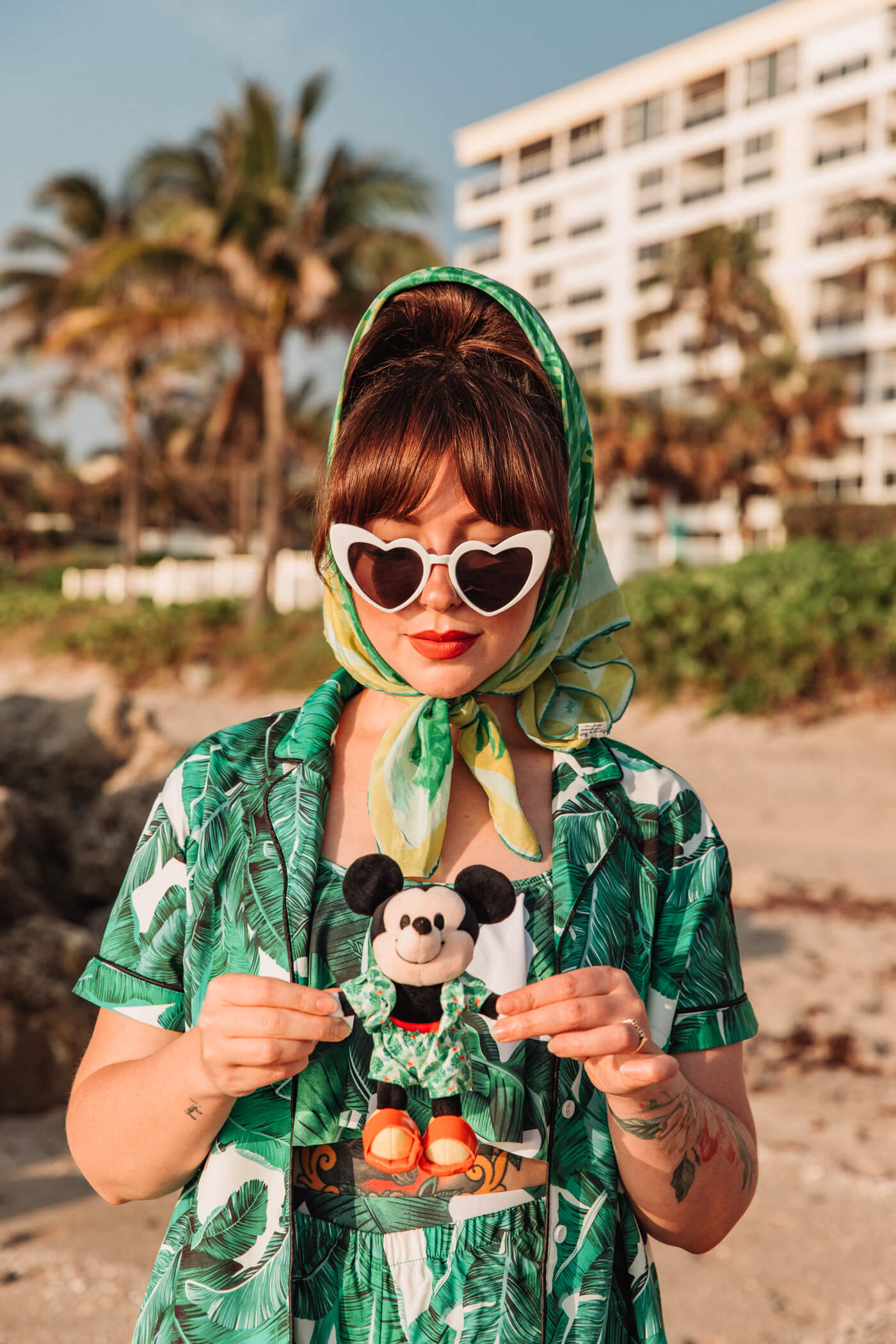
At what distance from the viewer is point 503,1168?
1.30m

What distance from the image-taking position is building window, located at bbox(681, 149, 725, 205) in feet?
137

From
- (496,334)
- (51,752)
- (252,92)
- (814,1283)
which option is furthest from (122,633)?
(496,334)

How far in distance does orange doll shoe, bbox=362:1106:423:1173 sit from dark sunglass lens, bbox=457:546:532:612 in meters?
0.59

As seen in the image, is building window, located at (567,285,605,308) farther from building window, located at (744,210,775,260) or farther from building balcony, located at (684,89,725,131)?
building window, located at (744,210,775,260)

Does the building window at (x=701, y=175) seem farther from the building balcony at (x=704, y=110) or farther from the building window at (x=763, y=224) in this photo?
the building window at (x=763, y=224)

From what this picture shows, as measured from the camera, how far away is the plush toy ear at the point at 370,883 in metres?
1.19

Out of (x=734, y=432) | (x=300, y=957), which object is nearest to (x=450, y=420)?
(x=300, y=957)

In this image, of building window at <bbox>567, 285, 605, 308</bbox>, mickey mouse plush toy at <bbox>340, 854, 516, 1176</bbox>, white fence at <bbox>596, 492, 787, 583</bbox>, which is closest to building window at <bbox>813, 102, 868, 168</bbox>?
building window at <bbox>567, 285, 605, 308</bbox>

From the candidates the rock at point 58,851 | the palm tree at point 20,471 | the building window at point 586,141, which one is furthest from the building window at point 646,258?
the rock at point 58,851

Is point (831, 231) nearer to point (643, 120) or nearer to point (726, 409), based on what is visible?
point (643, 120)

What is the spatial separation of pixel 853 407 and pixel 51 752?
3568 cm

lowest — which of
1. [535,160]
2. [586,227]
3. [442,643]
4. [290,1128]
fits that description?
[290,1128]

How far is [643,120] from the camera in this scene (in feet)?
145

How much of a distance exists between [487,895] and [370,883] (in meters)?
0.13
